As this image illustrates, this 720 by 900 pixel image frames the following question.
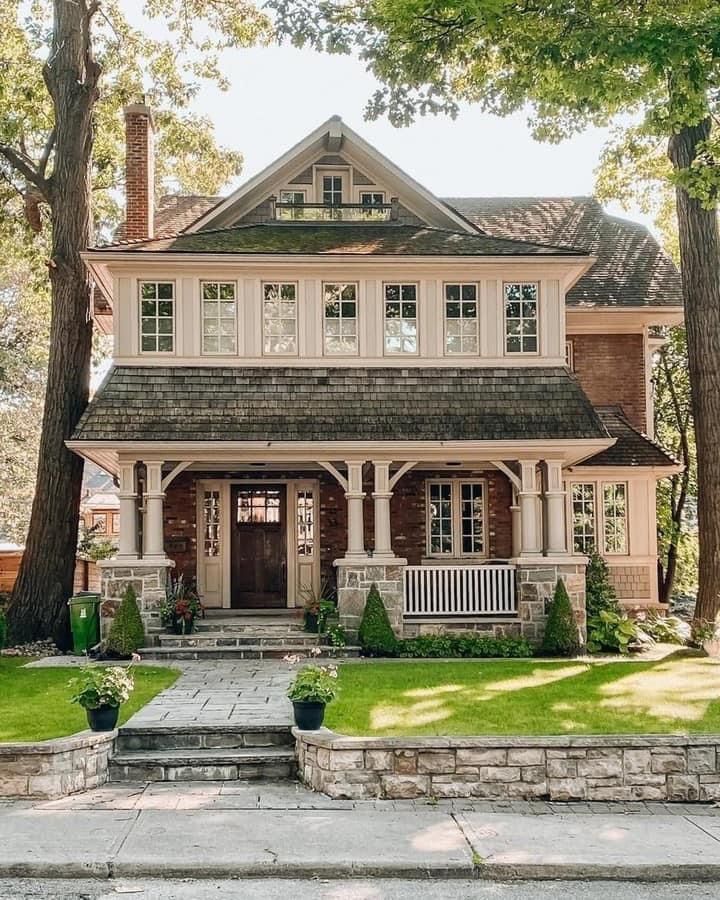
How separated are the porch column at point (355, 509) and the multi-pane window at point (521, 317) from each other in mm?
3432

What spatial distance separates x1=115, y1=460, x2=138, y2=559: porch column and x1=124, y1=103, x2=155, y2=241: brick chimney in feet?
16.2

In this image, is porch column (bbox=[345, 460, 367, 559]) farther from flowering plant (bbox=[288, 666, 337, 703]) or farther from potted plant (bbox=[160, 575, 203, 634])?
flowering plant (bbox=[288, 666, 337, 703])

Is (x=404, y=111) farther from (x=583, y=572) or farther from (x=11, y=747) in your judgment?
(x=11, y=747)

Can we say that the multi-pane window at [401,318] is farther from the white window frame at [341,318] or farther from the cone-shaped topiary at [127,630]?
the cone-shaped topiary at [127,630]

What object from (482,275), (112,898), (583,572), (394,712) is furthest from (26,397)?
(112,898)

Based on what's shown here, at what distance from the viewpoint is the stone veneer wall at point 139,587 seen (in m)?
14.5

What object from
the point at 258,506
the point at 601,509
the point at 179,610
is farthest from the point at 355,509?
the point at 601,509

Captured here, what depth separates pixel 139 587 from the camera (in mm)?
14602

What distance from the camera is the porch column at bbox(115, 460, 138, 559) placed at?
1473cm

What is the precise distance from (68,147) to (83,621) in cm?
897

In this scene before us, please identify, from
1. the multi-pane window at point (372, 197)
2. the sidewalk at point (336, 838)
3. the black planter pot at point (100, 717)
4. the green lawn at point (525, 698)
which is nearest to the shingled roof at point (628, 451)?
the green lawn at point (525, 698)

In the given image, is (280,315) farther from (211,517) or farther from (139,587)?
(139,587)

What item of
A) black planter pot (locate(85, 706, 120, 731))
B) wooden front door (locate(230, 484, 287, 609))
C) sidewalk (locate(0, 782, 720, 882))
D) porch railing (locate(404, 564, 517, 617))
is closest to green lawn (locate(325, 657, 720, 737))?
sidewalk (locate(0, 782, 720, 882))

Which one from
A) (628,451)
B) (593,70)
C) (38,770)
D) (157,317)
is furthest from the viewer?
(628,451)
